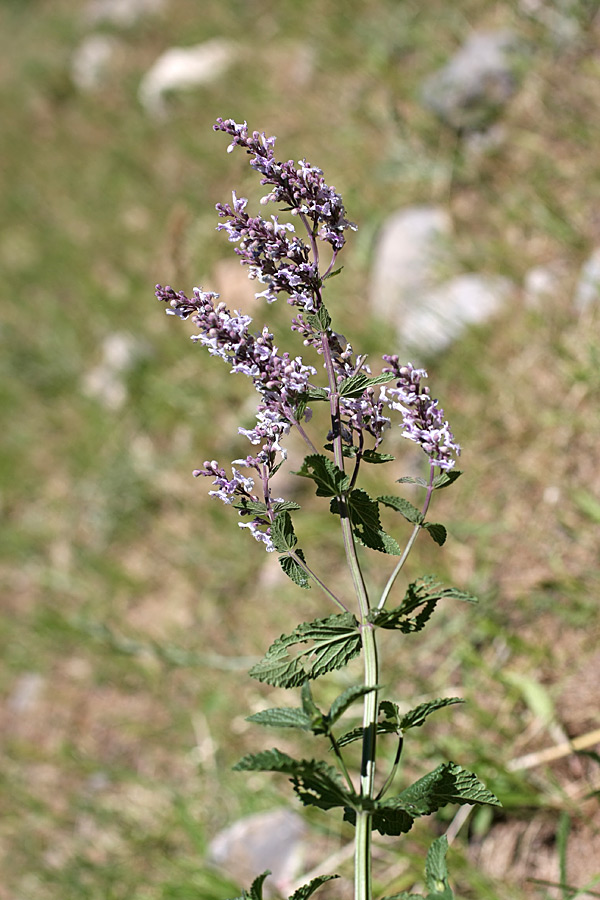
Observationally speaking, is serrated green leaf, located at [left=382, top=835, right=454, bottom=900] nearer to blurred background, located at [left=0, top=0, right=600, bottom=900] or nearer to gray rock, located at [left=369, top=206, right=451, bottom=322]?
blurred background, located at [left=0, top=0, right=600, bottom=900]

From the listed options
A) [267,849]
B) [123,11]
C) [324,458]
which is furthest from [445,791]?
[123,11]

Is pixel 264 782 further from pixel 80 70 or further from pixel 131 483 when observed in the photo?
pixel 80 70

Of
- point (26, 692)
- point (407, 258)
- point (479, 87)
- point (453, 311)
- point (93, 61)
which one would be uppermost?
point (93, 61)

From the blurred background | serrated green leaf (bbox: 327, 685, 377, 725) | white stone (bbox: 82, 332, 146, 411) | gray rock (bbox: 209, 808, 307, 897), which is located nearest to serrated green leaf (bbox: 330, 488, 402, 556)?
serrated green leaf (bbox: 327, 685, 377, 725)

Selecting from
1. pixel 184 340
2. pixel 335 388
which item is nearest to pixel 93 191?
pixel 184 340

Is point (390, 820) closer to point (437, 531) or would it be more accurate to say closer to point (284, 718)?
point (284, 718)

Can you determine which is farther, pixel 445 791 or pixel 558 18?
pixel 558 18

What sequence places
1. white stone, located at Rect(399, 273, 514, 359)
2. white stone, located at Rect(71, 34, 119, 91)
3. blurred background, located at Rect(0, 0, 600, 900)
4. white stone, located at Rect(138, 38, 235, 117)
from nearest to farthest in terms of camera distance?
blurred background, located at Rect(0, 0, 600, 900) → white stone, located at Rect(399, 273, 514, 359) → white stone, located at Rect(138, 38, 235, 117) → white stone, located at Rect(71, 34, 119, 91)

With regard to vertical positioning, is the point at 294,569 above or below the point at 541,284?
below
